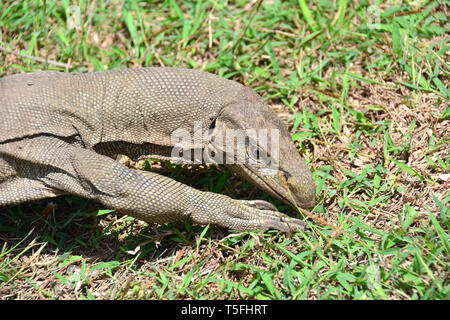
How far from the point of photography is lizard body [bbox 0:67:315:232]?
151 inches

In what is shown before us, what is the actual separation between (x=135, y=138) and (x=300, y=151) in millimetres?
1568

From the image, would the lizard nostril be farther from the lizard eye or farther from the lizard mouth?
the lizard eye

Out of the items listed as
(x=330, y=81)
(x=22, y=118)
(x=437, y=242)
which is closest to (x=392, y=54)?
(x=330, y=81)

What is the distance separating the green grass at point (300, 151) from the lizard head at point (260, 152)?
0.33 meters

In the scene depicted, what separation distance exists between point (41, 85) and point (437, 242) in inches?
124

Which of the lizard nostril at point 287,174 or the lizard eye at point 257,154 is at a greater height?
the lizard eye at point 257,154

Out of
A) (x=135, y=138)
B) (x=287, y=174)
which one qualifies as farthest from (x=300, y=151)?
(x=135, y=138)

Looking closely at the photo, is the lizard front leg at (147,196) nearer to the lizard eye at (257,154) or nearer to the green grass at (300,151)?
the green grass at (300,151)

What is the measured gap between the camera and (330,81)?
16.8 ft

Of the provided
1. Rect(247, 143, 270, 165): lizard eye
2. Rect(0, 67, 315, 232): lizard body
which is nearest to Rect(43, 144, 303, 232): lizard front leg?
Rect(0, 67, 315, 232): lizard body

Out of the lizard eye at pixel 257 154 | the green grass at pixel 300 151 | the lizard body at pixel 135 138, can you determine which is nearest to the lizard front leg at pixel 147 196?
the lizard body at pixel 135 138

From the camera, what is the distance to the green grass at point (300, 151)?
3738 millimetres


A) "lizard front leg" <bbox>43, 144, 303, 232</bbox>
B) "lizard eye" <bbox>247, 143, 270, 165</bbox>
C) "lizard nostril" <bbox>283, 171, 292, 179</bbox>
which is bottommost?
"lizard front leg" <bbox>43, 144, 303, 232</bbox>

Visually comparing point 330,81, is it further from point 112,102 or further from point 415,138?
point 112,102
